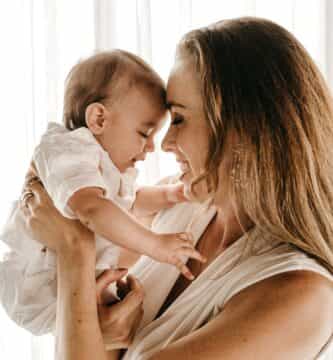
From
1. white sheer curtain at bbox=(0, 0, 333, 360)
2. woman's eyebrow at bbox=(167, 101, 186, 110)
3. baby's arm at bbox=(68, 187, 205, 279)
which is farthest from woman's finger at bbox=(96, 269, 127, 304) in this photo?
white sheer curtain at bbox=(0, 0, 333, 360)

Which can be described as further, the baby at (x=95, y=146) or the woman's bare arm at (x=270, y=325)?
the baby at (x=95, y=146)

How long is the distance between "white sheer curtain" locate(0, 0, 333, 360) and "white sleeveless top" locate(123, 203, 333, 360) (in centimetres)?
78

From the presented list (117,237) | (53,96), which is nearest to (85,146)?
(117,237)

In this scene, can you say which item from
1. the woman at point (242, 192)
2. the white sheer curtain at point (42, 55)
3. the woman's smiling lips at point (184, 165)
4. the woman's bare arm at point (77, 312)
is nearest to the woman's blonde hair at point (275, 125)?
the woman at point (242, 192)

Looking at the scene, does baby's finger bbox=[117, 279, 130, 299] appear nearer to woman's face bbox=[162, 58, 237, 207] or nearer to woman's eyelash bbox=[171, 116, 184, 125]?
woman's face bbox=[162, 58, 237, 207]

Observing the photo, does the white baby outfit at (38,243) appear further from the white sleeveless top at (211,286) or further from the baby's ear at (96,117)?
the white sleeveless top at (211,286)

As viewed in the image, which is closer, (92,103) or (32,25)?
(92,103)

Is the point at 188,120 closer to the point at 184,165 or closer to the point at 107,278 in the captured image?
the point at 184,165

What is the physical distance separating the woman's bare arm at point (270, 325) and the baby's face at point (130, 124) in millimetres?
410

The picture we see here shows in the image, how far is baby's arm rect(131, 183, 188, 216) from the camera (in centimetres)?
154

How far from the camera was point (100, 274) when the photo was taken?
1.38 meters

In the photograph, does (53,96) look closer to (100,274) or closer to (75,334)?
(100,274)

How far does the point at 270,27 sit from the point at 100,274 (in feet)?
1.93

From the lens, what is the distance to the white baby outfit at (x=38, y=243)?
4.21 feet
